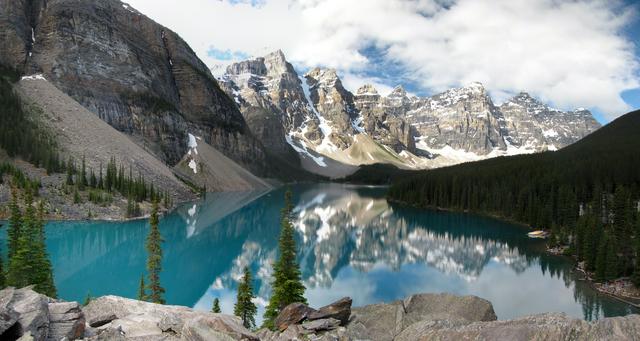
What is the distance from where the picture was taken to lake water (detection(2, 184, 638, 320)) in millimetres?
38812

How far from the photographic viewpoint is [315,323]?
1571 cm

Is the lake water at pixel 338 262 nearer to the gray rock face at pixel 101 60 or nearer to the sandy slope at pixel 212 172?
the sandy slope at pixel 212 172

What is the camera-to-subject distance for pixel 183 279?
1734 inches

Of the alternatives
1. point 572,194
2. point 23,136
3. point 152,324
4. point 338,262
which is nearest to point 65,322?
point 152,324

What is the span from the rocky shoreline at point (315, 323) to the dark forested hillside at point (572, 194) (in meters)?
34.6

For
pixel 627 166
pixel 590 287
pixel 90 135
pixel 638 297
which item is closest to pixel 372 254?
pixel 590 287

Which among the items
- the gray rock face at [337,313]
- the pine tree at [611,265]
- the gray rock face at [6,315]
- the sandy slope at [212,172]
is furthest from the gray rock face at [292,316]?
the sandy slope at [212,172]

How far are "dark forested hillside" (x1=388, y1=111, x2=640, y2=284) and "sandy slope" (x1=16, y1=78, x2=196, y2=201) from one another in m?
71.3

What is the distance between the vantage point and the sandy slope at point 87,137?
10544 cm

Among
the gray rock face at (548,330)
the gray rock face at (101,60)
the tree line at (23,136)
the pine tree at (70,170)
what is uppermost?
the gray rock face at (101,60)

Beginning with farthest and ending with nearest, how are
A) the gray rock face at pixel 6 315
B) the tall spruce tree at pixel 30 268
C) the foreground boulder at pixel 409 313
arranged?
1. the tall spruce tree at pixel 30 268
2. the foreground boulder at pixel 409 313
3. the gray rock face at pixel 6 315

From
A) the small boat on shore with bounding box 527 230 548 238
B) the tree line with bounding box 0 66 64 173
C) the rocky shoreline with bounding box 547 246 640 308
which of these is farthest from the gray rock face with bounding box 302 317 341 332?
the tree line with bounding box 0 66 64 173

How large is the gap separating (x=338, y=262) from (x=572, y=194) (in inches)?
1922

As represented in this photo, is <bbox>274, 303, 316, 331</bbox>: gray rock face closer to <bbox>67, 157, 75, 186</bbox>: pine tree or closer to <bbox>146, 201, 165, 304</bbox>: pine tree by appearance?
<bbox>146, 201, 165, 304</bbox>: pine tree
